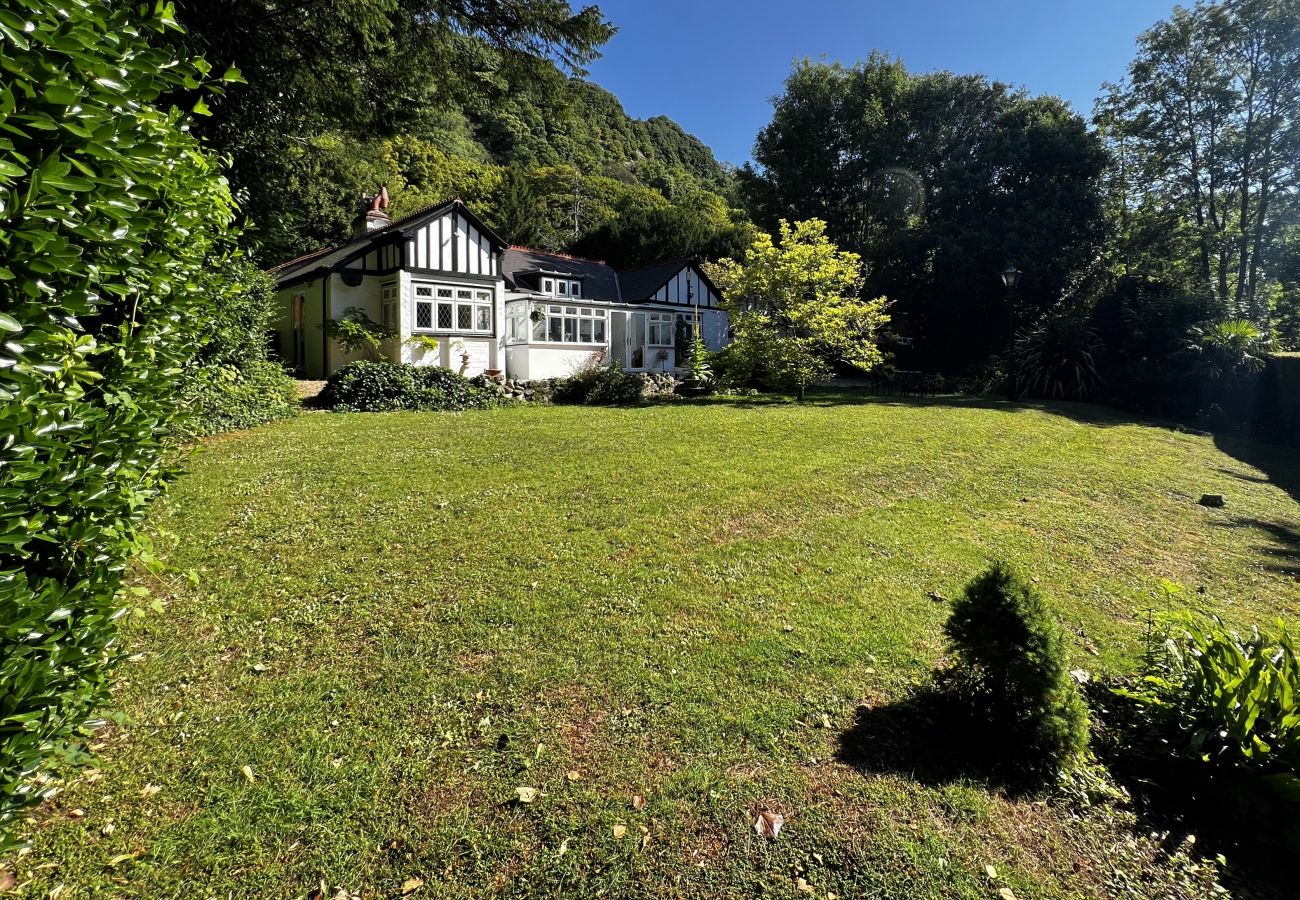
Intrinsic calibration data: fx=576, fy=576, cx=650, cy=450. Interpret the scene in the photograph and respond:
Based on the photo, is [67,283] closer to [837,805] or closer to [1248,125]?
[837,805]

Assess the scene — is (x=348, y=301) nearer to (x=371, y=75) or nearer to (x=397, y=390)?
(x=397, y=390)

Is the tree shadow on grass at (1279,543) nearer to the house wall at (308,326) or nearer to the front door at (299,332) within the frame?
the house wall at (308,326)

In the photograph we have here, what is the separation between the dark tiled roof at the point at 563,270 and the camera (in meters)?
22.0

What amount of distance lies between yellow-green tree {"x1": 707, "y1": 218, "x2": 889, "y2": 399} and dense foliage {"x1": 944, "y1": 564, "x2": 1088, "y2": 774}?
541 inches

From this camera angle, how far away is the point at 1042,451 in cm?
973

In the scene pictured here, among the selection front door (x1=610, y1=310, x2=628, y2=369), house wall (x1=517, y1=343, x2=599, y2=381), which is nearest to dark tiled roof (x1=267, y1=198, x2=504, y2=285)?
house wall (x1=517, y1=343, x2=599, y2=381)

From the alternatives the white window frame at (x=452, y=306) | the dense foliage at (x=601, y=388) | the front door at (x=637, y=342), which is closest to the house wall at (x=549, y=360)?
the white window frame at (x=452, y=306)

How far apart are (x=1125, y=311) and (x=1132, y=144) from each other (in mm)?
10941

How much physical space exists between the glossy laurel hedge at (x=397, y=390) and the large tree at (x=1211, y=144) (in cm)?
2483

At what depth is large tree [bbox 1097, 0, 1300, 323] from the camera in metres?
20.5

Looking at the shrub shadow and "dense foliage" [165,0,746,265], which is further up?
"dense foliage" [165,0,746,265]

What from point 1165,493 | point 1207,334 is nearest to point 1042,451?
point 1165,493

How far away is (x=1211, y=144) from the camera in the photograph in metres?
22.2

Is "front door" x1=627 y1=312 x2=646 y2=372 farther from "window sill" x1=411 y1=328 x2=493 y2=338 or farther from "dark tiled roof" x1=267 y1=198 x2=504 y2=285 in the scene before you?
"window sill" x1=411 y1=328 x2=493 y2=338
